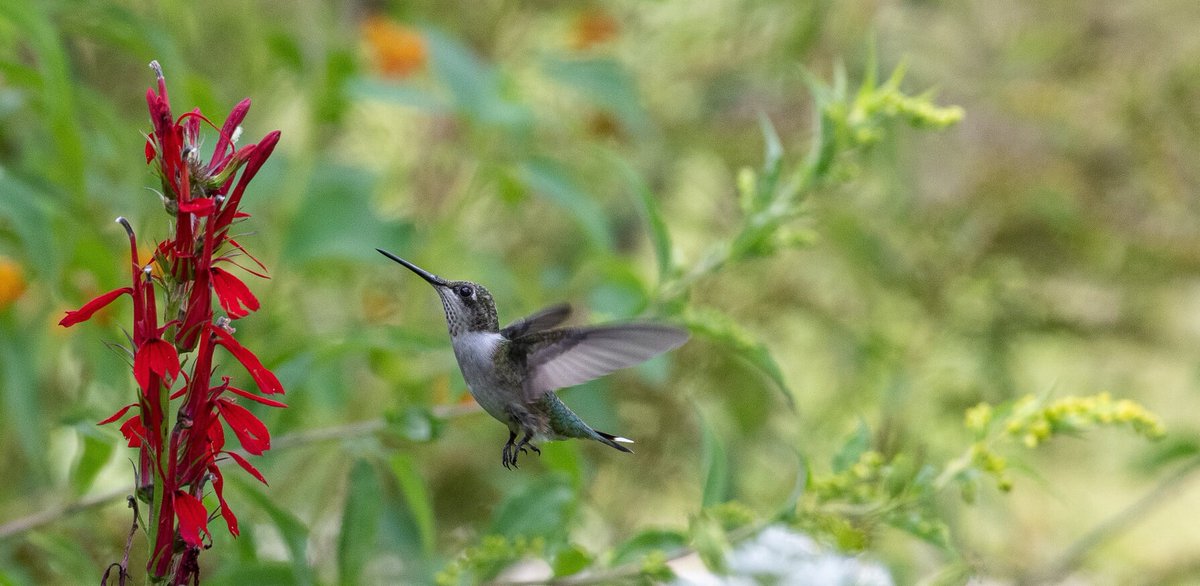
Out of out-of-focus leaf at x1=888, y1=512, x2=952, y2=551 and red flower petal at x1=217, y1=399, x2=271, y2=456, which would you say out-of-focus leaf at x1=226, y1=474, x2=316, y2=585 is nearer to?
red flower petal at x1=217, y1=399, x2=271, y2=456

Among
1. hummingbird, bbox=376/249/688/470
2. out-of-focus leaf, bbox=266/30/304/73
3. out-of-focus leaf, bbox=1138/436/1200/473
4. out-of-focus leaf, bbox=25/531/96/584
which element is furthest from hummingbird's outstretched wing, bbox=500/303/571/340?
out-of-focus leaf, bbox=1138/436/1200/473

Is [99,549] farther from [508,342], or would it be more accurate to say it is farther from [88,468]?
[508,342]

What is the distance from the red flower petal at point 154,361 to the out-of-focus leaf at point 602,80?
1052 mm

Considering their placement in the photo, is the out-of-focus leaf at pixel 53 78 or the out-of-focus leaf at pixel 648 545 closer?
the out-of-focus leaf at pixel 53 78

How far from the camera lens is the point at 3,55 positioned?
1279 mm

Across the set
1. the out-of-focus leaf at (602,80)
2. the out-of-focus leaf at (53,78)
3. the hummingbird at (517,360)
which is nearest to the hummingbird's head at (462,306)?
the hummingbird at (517,360)

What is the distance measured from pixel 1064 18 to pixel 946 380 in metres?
0.83

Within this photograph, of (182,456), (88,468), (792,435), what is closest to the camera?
(182,456)

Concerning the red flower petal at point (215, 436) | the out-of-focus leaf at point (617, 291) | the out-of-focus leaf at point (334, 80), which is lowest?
the red flower petal at point (215, 436)

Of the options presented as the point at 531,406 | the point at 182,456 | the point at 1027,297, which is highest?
the point at 1027,297

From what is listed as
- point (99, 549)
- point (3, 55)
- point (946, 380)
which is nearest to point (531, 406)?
point (99, 549)

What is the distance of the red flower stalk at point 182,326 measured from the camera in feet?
2.01

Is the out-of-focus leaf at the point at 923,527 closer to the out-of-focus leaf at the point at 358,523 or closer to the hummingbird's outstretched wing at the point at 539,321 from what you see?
the hummingbird's outstretched wing at the point at 539,321

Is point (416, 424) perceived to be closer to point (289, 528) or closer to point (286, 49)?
point (289, 528)
